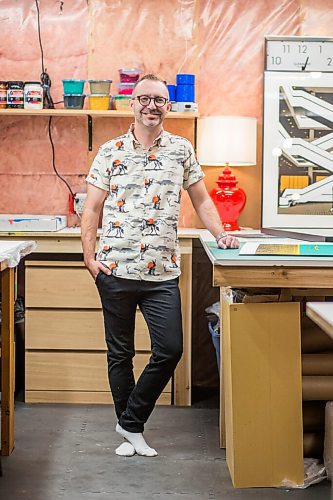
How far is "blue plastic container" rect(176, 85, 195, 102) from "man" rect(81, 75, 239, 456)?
3.76 feet

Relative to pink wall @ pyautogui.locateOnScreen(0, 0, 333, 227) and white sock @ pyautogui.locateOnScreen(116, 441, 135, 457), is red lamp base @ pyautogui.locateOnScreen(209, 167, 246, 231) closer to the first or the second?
pink wall @ pyautogui.locateOnScreen(0, 0, 333, 227)

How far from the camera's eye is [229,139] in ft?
14.5

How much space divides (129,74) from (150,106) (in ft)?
4.28

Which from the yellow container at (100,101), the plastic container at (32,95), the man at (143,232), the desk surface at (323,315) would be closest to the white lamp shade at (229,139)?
the yellow container at (100,101)

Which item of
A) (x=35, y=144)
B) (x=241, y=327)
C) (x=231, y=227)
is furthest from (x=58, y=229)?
(x=241, y=327)

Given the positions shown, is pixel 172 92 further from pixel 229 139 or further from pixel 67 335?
pixel 67 335

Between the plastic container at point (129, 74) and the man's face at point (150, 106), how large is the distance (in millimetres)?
1246

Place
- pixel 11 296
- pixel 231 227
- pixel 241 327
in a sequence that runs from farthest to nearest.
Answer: pixel 231 227, pixel 11 296, pixel 241 327

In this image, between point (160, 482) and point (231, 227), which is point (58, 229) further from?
point (160, 482)

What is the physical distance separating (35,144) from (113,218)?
62.2 inches

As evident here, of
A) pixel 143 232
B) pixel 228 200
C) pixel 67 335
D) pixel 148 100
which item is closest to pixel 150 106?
pixel 148 100

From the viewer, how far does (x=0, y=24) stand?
4.66 meters

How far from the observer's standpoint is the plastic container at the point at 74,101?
4.46 metres

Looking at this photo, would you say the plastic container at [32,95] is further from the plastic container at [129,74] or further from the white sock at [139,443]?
the white sock at [139,443]
